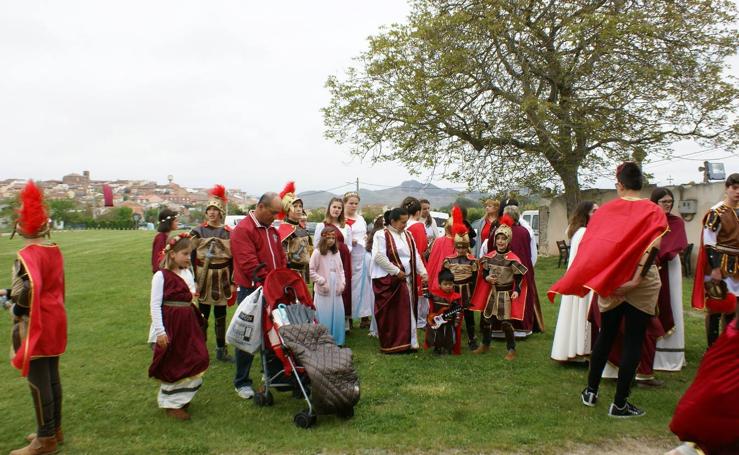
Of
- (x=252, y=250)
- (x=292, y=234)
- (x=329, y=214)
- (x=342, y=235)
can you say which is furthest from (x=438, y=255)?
(x=252, y=250)

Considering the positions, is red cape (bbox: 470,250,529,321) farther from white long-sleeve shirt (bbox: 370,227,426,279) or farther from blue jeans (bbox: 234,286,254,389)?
blue jeans (bbox: 234,286,254,389)

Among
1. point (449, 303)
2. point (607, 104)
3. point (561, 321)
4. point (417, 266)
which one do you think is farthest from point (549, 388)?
point (607, 104)

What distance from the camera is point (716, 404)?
8.79 feet

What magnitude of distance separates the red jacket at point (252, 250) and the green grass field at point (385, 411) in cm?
122

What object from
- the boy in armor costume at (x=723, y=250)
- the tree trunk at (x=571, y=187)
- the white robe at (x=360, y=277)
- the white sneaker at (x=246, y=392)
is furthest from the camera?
the tree trunk at (x=571, y=187)

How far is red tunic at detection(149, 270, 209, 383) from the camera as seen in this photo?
4.58 metres

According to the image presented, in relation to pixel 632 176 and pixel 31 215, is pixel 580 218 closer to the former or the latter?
pixel 632 176

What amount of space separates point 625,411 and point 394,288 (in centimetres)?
302

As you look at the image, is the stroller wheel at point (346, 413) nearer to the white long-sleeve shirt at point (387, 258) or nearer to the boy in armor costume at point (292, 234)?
the white long-sleeve shirt at point (387, 258)

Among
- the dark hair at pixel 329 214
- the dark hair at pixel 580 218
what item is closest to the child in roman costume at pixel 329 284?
the dark hair at pixel 329 214

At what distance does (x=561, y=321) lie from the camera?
5.87 metres

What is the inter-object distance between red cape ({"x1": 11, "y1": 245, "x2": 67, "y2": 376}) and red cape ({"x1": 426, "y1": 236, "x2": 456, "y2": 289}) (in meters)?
4.15

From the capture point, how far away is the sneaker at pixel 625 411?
4.36 m

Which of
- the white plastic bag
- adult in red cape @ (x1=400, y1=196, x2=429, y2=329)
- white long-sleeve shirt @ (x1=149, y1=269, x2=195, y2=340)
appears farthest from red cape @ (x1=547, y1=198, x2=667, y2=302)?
adult in red cape @ (x1=400, y1=196, x2=429, y2=329)
